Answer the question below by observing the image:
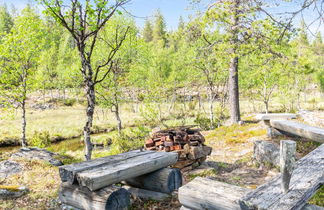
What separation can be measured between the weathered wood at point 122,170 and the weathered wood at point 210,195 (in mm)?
1100

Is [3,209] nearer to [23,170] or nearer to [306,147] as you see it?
[23,170]

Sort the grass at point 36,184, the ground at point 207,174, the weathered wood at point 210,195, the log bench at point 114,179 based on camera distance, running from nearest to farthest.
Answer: the weathered wood at point 210,195 → the log bench at point 114,179 → the ground at point 207,174 → the grass at point 36,184

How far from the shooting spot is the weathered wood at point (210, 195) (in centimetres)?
394

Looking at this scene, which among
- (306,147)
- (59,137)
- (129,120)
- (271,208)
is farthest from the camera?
(129,120)

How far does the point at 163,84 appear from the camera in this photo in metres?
38.5

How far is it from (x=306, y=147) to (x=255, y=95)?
22.4 meters

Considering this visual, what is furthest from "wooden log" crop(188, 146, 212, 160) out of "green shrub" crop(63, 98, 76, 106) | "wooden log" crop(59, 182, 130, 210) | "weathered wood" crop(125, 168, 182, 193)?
"green shrub" crop(63, 98, 76, 106)

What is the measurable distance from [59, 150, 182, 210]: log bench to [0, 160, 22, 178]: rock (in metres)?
3.79

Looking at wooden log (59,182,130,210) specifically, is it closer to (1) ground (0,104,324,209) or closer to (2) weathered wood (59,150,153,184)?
(2) weathered wood (59,150,153,184)

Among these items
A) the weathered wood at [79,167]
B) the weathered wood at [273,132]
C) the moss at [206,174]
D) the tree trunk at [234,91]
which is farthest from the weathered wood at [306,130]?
the tree trunk at [234,91]

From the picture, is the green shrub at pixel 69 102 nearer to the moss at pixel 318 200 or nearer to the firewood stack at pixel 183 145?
the firewood stack at pixel 183 145

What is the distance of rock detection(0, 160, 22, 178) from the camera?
7.91 m

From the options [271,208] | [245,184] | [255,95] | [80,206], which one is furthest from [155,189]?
[255,95]

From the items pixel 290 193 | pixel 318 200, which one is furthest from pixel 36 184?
pixel 318 200
